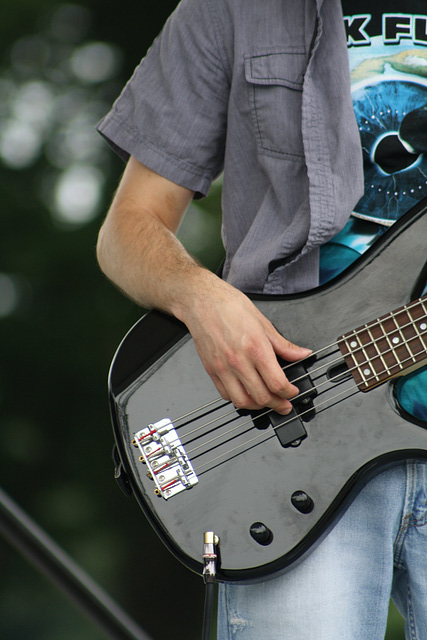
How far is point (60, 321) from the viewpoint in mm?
2350

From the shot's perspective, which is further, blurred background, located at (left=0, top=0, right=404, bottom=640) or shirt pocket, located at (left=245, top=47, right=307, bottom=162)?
blurred background, located at (left=0, top=0, right=404, bottom=640)

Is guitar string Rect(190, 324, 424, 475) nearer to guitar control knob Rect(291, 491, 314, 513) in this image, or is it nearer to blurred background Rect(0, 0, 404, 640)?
guitar control knob Rect(291, 491, 314, 513)

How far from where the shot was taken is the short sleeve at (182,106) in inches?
37.4

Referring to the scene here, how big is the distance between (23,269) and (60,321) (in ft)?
0.74

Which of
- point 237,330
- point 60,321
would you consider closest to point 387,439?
point 237,330

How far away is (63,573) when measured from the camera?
802 millimetres

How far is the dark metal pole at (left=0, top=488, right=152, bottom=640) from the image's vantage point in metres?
0.80

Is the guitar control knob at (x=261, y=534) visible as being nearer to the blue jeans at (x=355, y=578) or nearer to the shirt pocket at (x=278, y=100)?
the blue jeans at (x=355, y=578)

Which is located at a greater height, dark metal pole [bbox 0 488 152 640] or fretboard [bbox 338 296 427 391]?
fretboard [bbox 338 296 427 391]

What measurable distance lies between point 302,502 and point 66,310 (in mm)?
1705

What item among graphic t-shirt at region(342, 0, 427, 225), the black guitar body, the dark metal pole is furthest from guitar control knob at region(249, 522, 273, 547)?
graphic t-shirt at region(342, 0, 427, 225)

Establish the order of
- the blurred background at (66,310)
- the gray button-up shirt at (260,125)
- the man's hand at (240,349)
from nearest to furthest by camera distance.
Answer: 1. the man's hand at (240,349)
2. the gray button-up shirt at (260,125)
3. the blurred background at (66,310)

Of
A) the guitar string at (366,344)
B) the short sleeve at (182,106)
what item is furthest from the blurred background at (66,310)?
the guitar string at (366,344)

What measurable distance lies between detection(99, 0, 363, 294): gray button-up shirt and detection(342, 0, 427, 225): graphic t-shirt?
42mm
